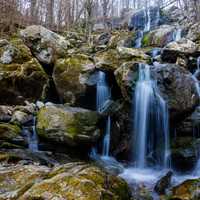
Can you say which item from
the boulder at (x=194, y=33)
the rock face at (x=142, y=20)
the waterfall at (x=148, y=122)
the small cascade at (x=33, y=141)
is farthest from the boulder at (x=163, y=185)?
the rock face at (x=142, y=20)

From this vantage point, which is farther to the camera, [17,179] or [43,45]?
[43,45]

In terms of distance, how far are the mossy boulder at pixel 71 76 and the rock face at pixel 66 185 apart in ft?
20.0

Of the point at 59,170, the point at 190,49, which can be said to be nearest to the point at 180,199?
the point at 59,170

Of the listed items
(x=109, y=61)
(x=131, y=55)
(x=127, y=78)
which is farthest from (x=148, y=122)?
(x=131, y=55)

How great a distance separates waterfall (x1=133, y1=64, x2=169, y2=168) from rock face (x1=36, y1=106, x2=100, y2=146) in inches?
54.9

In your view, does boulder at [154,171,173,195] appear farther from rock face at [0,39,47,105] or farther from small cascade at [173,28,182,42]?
small cascade at [173,28,182,42]

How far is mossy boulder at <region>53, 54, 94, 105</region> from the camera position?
1168cm

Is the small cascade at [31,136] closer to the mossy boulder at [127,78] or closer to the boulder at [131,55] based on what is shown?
the mossy boulder at [127,78]

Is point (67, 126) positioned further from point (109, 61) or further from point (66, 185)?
point (66, 185)

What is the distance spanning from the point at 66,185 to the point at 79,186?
0.60 feet

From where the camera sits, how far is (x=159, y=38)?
19391 mm

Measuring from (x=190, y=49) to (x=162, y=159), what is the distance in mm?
6373

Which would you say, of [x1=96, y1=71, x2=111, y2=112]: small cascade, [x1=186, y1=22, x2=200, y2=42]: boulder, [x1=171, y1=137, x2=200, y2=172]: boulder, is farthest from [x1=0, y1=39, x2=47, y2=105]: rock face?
[x1=186, y1=22, x2=200, y2=42]: boulder

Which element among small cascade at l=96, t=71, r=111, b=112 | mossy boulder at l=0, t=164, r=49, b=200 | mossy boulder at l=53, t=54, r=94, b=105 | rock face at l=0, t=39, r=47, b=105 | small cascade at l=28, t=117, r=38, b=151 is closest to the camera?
mossy boulder at l=0, t=164, r=49, b=200
